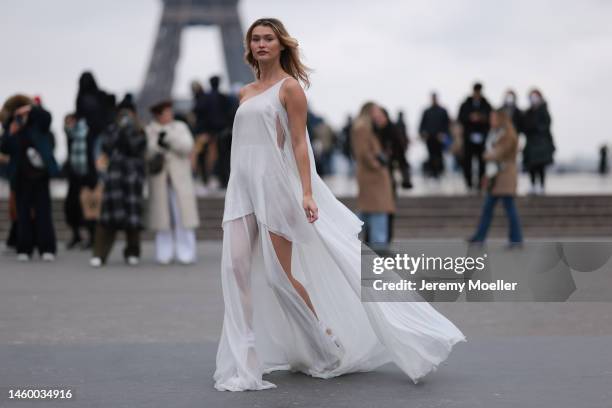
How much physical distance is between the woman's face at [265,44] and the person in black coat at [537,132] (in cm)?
1246

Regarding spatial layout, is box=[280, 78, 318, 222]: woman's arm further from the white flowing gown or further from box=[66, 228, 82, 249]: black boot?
box=[66, 228, 82, 249]: black boot

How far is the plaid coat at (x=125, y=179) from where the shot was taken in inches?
471

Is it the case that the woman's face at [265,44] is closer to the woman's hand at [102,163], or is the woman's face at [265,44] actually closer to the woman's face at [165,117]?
the woman's face at [165,117]

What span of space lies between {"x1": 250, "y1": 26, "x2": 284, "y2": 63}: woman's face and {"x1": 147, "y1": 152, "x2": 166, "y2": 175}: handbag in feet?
21.9

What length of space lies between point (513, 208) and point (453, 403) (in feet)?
27.9

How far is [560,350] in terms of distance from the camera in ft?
21.1

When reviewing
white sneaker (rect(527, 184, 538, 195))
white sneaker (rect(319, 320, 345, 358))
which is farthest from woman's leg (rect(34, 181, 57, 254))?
white sneaker (rect(527, 184, 538, 195))

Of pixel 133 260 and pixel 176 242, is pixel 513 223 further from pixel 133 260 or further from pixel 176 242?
pixel 133 260

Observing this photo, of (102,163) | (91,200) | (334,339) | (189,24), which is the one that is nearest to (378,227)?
(102,163)

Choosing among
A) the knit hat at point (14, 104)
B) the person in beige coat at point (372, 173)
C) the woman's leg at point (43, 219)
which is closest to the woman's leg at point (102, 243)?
the woman's leg at point (43, 219)

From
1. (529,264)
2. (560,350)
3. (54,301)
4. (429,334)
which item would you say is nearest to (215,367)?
(429,334)

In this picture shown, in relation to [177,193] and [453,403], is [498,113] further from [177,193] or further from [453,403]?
[453,403]

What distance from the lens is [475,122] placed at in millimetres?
18484

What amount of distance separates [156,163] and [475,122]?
7661mm
